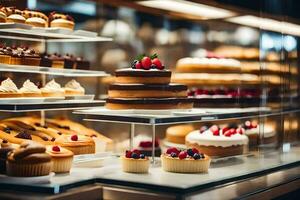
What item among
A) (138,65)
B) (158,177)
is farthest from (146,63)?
(158,177)

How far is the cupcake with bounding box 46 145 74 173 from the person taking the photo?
4289 mm

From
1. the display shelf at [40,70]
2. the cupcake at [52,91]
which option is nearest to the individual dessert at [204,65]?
the display shelf at [40,70]

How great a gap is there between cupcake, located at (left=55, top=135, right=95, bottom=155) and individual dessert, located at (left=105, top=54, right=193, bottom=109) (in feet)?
1.35

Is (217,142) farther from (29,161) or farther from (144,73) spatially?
(29,161)

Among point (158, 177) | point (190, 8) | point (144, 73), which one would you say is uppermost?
point (190, 8)

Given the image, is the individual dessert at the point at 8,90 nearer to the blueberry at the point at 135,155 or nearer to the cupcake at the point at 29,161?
the cupcake at the point at 29,161

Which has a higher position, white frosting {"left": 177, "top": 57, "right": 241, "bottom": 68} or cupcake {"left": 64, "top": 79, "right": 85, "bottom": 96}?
white frosting {"left": 177, "top": 57, "right": 241, "bottom": 68}

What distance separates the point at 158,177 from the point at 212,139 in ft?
3.55

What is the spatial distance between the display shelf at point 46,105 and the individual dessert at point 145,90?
177 mm

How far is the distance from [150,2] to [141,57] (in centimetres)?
125

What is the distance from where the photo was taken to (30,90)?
15.4 feet

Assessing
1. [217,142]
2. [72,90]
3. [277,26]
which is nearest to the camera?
[72,90]

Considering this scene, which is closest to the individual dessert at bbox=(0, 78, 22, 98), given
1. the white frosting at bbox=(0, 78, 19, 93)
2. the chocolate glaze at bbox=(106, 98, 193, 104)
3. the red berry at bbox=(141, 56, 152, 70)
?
the white frosting at bbox=(0, 78, 19, 93)

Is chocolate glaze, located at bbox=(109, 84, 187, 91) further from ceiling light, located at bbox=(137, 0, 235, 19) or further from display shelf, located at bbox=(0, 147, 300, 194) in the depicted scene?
ceiling light, located at bbox=(137, 0, 235, 19)
